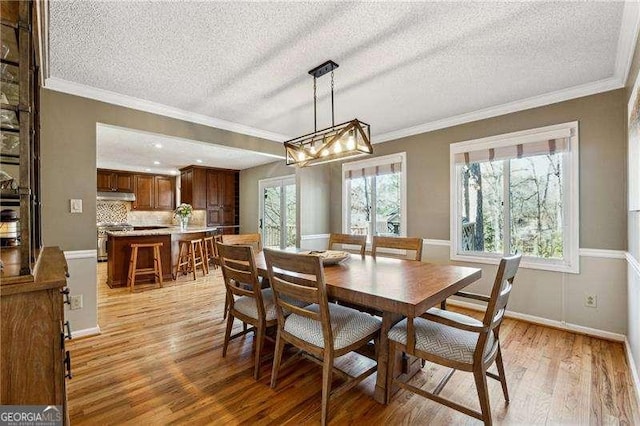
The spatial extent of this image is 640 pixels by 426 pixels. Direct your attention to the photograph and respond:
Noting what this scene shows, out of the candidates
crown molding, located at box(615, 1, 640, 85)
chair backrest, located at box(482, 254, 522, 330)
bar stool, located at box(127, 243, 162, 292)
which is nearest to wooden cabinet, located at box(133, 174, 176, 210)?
bar stool, located at box(127, 243, 162, 292)

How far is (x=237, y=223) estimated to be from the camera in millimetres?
7582

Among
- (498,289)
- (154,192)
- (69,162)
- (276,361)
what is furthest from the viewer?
(154,192)

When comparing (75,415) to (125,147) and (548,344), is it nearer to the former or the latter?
(548,344)

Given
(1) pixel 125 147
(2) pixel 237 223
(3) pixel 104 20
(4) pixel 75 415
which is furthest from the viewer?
(2) pixel 237 223

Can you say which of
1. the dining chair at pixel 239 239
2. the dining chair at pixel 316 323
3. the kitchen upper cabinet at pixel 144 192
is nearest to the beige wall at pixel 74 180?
the dining chair at pixel 239 239

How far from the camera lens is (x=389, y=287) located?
1.65 metres

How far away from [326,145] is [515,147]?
2.28 m

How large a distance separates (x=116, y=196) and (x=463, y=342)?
25.6 ft

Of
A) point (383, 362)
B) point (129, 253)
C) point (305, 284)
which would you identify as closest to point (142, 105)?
point (129, 253)

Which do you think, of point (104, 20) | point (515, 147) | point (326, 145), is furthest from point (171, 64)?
point (515, 147)

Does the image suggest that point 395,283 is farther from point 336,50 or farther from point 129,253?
point 129,253

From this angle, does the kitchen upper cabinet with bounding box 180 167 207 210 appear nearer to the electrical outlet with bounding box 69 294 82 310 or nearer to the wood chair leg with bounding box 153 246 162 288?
the wood chair leg with bounding box 153 246 162 288

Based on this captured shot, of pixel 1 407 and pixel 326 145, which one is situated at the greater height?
pixel 326 145

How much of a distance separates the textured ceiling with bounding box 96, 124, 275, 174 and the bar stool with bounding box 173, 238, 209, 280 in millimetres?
1671
